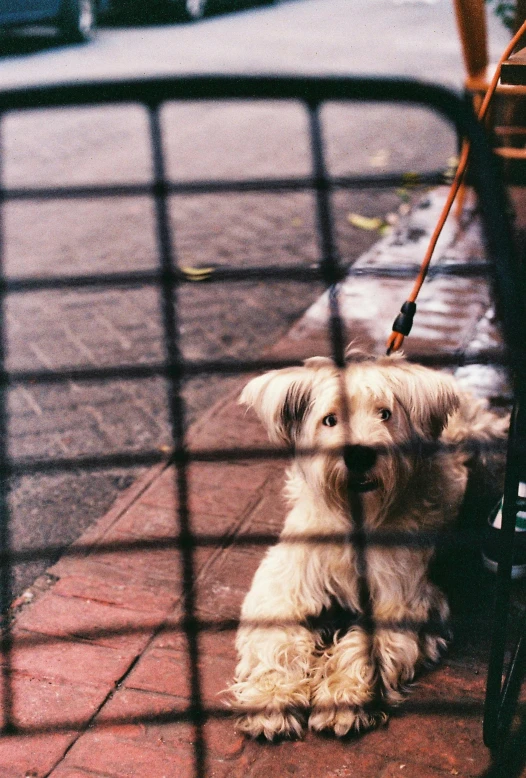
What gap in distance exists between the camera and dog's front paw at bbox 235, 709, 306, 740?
2.04 m

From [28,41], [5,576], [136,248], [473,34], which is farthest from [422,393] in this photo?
[28,41]

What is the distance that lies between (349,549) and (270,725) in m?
0.53

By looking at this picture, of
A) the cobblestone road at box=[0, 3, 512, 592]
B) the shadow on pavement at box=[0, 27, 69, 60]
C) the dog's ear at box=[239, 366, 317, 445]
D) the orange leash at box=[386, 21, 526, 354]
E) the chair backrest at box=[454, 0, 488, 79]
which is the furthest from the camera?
the shadow on pavement at box=[0, 27, 69, 60]

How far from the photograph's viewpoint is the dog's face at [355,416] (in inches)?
82.2

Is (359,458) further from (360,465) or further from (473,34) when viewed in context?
(473,34)

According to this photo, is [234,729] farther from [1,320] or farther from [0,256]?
[1,320]

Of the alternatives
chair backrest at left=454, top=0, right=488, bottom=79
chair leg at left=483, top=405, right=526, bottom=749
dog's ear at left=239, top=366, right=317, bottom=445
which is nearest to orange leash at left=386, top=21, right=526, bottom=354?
dog's ear at left=239, top=366, right=317, bottom=445

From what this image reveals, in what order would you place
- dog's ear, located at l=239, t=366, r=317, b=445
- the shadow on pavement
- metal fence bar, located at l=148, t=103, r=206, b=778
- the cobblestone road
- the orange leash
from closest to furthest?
metal fence bar, located at l=148, t=103, r=206, b=778 < the orange leash < dog's ear, located at l=239, t=366, r=317, b=445 < the cobblestone road < the shadow on pavement

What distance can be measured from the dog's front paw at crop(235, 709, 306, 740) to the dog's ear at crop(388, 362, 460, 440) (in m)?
0.84

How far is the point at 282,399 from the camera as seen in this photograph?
7.25 ft

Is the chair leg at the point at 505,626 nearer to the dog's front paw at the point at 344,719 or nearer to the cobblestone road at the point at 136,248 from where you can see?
the dog's front paw at the point at 344,719

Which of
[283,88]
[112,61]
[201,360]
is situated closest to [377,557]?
[283,88]

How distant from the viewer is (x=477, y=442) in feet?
8.95

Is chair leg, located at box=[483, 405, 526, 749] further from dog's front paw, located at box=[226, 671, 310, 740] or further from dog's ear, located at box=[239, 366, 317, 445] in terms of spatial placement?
dog's ear, located at box=[239, 366, 317, 445]
